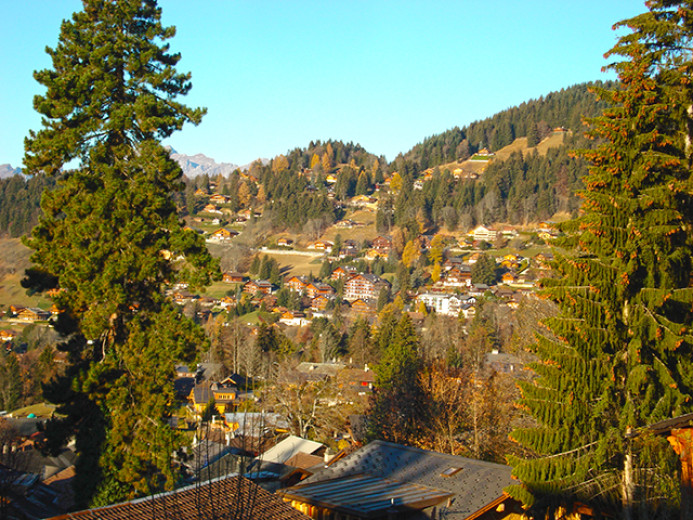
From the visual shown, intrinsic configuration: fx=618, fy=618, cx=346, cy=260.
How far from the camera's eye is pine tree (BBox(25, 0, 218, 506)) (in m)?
11.0

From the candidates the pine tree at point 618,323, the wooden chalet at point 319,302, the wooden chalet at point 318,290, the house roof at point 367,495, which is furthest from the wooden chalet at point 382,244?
the pine tree at point 618,323

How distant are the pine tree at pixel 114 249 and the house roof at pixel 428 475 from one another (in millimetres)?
3125

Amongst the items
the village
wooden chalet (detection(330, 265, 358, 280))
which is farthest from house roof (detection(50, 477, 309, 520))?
wooden chalet (detection(330, 265, 358, 280))

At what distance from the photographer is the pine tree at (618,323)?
8.44 meters

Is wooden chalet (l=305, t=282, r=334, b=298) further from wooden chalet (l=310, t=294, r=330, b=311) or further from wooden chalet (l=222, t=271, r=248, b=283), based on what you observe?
wooden chalet (l=222, t=271, r=248, b=283)

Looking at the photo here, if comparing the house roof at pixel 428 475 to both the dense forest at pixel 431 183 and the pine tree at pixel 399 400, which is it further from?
the dense forest at pixel 431 183

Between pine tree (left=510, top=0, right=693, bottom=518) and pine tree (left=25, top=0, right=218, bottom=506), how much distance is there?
6.48 meters

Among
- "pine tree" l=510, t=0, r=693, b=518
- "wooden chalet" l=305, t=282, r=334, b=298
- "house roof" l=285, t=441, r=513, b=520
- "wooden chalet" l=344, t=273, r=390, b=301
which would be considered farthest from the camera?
"wooden chalet" l=344, t=273, r=390, b=301

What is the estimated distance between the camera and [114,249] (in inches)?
451

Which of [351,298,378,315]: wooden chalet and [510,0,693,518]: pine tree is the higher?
[510,0,693,518]: pine tree

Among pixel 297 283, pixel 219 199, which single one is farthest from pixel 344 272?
pixel 219 199

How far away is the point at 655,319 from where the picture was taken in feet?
28.1

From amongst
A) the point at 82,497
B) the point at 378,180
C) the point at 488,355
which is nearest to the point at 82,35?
the point at 82,497

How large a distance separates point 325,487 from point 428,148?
6263 inches
